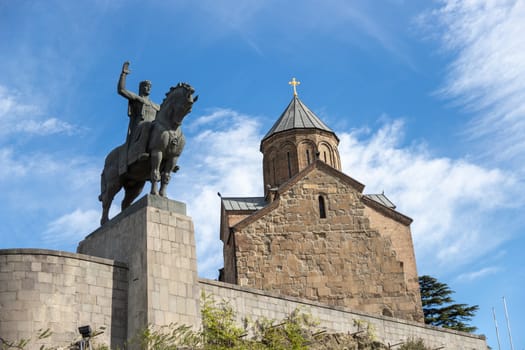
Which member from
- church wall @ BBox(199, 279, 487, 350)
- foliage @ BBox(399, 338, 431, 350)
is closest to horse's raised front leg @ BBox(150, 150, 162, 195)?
church wall @ BBox(199, 279, 487, 350)

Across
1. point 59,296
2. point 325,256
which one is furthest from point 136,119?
point 325,256

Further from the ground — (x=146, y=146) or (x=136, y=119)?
(x=136, y=119)

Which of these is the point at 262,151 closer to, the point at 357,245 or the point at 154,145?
the point at 357,245

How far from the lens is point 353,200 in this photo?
24.3 meters

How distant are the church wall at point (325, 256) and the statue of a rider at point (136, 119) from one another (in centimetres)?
1099

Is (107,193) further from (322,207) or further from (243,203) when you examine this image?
→ (243,203)

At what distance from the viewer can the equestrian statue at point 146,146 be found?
11.9 meters

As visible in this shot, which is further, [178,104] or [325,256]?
[325,256]

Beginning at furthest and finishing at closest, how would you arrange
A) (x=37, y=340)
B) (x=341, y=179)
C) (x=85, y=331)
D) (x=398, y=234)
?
(x=398, y=234) → (x=341, y=179) → (x=85, y=331) → (x=37, y=340)

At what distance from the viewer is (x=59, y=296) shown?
10352 millimetres

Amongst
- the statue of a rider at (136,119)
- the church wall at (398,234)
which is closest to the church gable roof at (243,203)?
the church wall at (398,234)

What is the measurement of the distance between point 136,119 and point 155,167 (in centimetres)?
125

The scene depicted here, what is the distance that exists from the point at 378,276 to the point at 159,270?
1351 cm

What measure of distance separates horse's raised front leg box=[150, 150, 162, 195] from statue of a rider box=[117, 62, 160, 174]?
0.57ft
